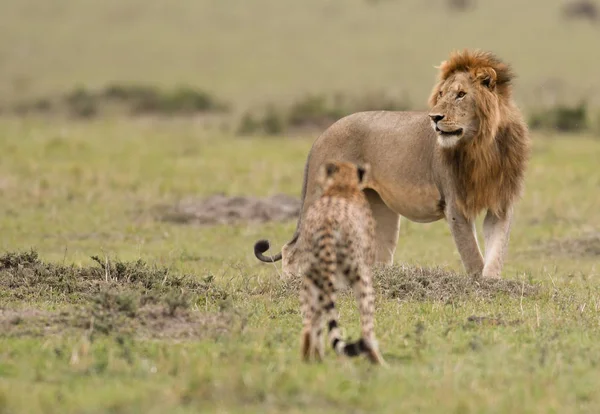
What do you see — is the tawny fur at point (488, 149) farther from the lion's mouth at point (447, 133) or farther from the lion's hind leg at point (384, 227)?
the lion's hind leg at point (384, 227)

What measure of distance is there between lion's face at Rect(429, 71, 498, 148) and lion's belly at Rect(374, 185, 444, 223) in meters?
0.63

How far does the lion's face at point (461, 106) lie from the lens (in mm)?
8594

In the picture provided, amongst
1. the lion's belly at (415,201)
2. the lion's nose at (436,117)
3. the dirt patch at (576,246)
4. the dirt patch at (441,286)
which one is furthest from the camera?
the dirt patch at (576,246)

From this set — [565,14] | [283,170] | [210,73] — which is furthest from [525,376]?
[565,14]

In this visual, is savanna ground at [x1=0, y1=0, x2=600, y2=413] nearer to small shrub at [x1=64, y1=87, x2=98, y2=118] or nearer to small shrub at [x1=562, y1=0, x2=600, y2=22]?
small shrub at [x1=64, y1=87, x2=98, y2=118]

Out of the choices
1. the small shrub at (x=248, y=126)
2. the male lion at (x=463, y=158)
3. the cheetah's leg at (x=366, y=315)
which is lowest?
the cheetah's leg at (x=366, y=315)

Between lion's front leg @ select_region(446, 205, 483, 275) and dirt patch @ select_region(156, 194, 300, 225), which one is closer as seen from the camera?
lion's front leg @ select_region(446, 205, 483, 275)

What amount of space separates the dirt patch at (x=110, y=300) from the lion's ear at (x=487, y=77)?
2.61m

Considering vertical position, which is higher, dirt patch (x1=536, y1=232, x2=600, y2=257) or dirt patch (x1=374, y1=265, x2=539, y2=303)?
dirt patch (x1=536, y1=232, x2=600, y2=257)

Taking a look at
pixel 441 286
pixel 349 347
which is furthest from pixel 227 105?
pixel 349 347

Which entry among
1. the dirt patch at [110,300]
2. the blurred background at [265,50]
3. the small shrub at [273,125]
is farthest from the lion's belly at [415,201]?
the blurred background at [265,50]

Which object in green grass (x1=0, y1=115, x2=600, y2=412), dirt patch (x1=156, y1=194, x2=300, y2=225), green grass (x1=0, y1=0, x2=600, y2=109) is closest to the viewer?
green grass (x1=0, y1=115, x2=600, y2=412)

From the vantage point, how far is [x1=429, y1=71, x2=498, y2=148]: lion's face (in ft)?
28.2

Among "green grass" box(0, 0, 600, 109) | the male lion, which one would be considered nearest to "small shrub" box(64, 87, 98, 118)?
"green grass" box(0, 0, 600, 109)
